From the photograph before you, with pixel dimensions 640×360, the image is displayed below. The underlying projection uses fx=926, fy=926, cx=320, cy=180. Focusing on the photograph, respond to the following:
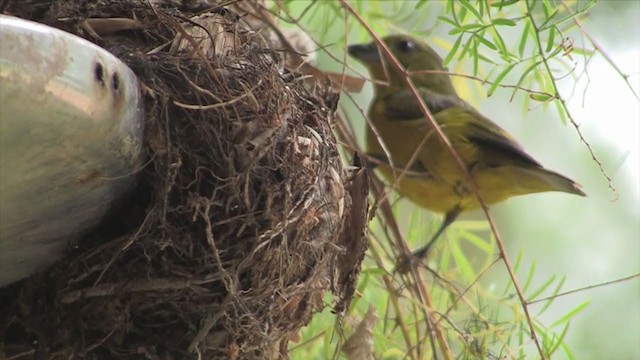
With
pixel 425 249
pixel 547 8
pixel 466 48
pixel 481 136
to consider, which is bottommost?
pixel 425 249

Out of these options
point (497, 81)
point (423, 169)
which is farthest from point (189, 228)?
point (423, 169)

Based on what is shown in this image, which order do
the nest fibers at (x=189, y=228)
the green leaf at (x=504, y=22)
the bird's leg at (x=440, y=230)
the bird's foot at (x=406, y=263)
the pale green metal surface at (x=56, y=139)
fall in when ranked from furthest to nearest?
1. the bird's leg at (x=440, y=230)
2. the bird's foot at (x=406, y=263)
3. the green leaf at (x=504, y=22)
4. the nest fibers at (x=189, y=228)
5. the pale green metal surface at (x=56, y=139)

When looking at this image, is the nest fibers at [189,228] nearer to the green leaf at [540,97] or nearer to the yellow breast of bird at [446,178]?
the green leaf at [540,97]

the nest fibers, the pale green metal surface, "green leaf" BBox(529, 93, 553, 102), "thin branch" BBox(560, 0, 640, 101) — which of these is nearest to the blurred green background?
"thin branch" BBox(560, 0, 640, 101)

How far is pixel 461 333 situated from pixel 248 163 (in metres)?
0.49

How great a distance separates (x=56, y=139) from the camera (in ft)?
2.21

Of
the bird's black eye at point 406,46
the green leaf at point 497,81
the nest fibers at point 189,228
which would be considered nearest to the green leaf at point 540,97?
the green leaf at point 497,81

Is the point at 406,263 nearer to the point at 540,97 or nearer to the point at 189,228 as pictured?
the point at 540,97

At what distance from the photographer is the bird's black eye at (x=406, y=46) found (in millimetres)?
1744

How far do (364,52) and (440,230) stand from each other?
0.39 meters

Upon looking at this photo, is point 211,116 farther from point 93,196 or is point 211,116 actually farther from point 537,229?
point 537,229

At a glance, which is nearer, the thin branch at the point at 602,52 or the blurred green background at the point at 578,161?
the thin branch at the point at 602,52

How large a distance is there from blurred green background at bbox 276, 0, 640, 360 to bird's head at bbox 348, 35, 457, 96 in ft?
0.11

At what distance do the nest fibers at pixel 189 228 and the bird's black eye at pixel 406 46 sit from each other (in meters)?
0.90
